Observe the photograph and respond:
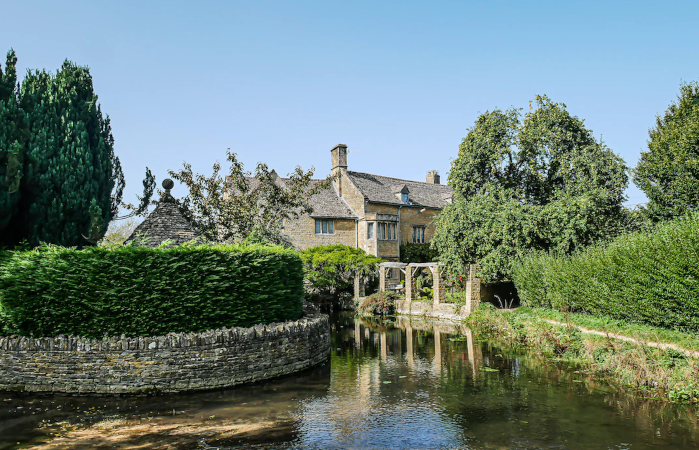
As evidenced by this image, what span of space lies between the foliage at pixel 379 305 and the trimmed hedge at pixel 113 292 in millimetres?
18789

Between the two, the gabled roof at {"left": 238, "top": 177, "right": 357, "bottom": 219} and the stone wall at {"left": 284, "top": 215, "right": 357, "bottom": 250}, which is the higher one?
the gabled roof at {"left": 238, "top": 177, "right": 357, "bottom": 219}

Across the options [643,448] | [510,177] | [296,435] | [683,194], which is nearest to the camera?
[643,448]

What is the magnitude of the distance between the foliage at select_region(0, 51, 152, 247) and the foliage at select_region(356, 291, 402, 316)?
17.1 metres

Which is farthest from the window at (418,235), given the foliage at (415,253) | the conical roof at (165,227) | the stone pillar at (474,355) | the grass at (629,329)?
the conical roof at (165,227)

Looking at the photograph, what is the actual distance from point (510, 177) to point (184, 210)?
20.1 m

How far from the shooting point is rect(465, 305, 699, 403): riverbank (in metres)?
11.0

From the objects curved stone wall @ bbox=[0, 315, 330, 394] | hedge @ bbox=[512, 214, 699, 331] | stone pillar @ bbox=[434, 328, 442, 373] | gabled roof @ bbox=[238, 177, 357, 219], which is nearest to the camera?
curved stone wall @ bbox=[0, 315, 330, 394]

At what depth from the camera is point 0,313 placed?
1244 centimetres

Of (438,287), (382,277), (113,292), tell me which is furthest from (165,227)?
(382,277)

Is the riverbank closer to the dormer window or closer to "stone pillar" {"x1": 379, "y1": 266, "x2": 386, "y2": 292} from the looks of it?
"stone pillar" {"x1": 379, "y1": 266, "x2": 386, "y2": 292}

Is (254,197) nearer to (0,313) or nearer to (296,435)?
(0,313)

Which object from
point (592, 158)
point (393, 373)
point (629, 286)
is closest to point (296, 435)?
point (393, 373)

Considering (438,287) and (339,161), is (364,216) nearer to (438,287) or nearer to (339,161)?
(339,161)

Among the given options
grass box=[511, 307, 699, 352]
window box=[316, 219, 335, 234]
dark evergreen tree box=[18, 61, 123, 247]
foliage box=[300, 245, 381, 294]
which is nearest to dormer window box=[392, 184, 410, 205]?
window box=[316, 219, 335, 234]
